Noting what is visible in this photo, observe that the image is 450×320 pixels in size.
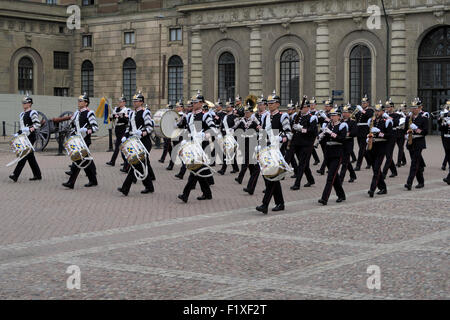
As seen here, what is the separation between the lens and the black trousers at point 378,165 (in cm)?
1500

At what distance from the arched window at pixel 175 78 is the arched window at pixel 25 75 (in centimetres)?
928

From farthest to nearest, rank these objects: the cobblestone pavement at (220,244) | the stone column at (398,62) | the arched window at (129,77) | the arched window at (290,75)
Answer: the arched window at (129,77) → the arched window at (290,75) → the stone column at (398,62) → the cobblestone pavement at (220,244)

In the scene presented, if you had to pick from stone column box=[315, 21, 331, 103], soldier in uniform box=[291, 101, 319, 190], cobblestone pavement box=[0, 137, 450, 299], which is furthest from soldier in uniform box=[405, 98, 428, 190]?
stone column box=[315, 21, 331, 103]

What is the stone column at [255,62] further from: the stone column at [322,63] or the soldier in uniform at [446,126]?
the soldier in uniform at [446,126]

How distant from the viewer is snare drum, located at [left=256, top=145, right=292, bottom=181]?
12633 millimetres

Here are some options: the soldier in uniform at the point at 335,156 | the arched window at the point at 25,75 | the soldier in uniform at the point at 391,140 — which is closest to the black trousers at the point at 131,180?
the soldier in uniform at the point at 335,156

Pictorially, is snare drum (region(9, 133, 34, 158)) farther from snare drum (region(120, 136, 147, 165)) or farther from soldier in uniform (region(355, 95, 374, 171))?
soldier in uniform (region(355, 95, 374, 171))

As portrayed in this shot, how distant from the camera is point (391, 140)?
1644cm

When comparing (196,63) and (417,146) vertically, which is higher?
(196,63)

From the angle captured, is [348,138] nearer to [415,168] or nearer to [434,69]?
[415,168]

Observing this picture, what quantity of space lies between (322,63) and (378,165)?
995 inches

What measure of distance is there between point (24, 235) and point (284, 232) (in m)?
3.53

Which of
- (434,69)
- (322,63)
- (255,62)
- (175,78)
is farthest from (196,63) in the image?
(434,69)
